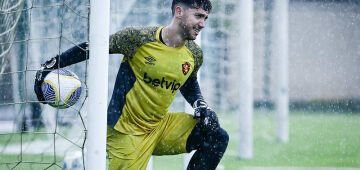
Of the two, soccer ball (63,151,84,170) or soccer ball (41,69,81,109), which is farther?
soccer ball (63,151,84,170)

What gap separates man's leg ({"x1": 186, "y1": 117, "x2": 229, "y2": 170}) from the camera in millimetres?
3051

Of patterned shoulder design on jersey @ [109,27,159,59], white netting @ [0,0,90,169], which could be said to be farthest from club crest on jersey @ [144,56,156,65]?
white netting @ [0,0,90,169]

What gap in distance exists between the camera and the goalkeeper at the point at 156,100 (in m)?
3.01

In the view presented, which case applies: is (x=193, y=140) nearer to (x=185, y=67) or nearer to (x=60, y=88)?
(x=185, y=67)

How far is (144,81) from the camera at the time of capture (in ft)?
10.0

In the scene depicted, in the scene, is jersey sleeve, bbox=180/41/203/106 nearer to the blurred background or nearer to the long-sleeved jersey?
the long-sleeved jersey

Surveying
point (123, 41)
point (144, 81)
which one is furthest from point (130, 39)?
point (144, 81)

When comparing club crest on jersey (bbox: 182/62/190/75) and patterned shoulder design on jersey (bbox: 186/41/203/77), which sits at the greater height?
patterned shoulder design on jersey (bbox: 186/41/203/77)

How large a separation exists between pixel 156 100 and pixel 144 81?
158 mm

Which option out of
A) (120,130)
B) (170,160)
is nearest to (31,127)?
(170,160)

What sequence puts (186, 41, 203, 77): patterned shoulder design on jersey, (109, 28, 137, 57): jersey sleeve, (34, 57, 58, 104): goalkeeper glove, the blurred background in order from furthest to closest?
1. the blurred background
2. (186, 41, 203, 77): patterned shoulder design on jersey
3. (109, 28, 137, 57): jersey sleeve
4. (34, 57, 58, 104): goalkeeper glove

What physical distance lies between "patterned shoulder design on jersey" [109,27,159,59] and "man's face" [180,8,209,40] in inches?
9.5

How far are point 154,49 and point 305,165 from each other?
10.3ft

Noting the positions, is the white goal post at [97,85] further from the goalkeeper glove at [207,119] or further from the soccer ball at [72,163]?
the soccer ball at [72,163]
